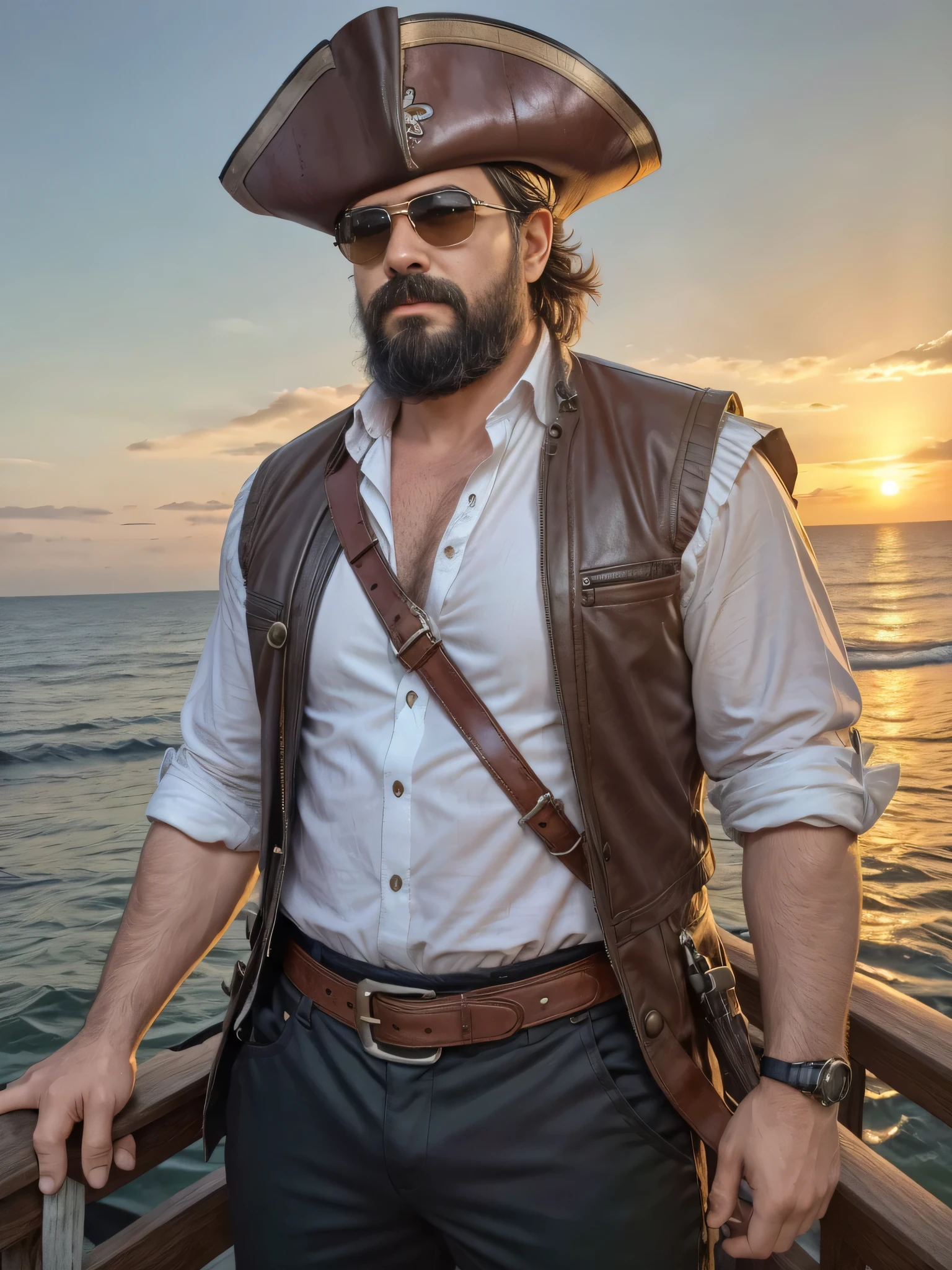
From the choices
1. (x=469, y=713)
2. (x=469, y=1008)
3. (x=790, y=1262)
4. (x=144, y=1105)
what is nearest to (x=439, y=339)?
(x=469, y=713)

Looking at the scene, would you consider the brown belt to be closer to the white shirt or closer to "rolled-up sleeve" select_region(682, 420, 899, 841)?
the white shirt

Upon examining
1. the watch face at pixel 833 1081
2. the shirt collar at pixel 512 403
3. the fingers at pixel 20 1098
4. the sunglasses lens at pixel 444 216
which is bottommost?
the fingers at pixel 20 1098

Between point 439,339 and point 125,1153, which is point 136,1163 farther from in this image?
point 439,339

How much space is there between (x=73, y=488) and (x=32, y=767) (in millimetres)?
16507

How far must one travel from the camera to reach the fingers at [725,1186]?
99cm

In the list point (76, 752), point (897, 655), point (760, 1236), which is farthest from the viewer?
point (897, 655)

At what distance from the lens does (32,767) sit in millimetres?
15383

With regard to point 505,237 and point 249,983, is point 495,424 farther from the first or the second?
point 249,983

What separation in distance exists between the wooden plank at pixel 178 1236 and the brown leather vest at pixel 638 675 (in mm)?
102

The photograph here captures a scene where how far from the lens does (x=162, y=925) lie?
129 cm

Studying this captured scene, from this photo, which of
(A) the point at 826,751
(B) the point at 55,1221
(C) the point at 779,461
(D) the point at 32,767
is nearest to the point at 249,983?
(B) the point at 55,1221

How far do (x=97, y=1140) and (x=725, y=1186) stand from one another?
2.35 ft

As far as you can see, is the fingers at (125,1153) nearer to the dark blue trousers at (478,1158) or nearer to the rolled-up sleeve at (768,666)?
the dark blue trousers at (478,1158)

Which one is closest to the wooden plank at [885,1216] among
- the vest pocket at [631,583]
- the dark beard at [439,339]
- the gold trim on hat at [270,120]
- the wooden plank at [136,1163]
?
the vest pocket at [631,583]
